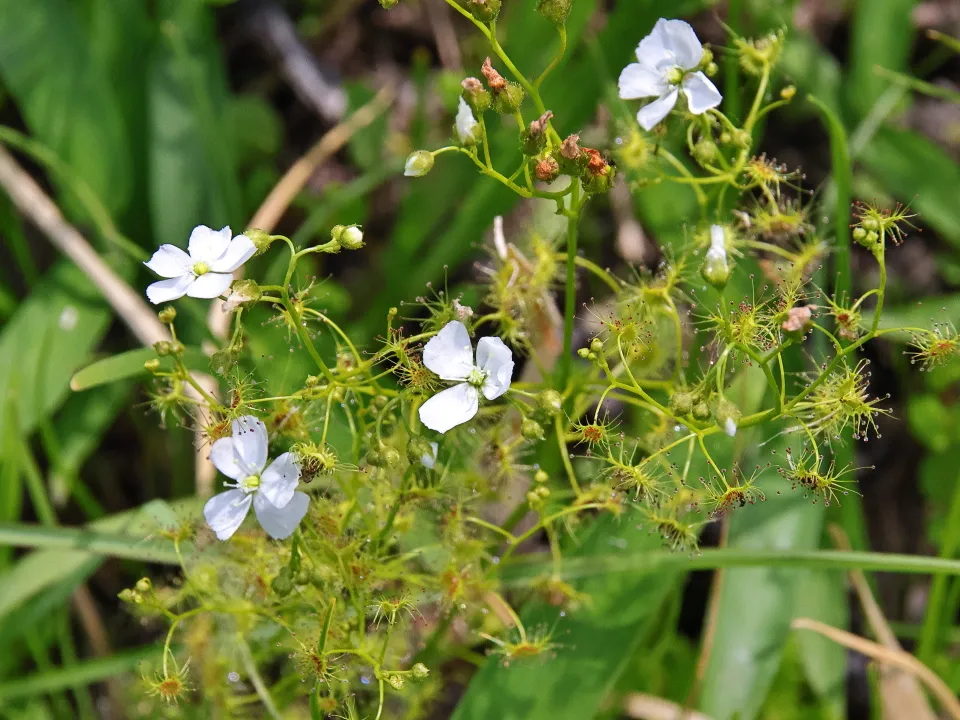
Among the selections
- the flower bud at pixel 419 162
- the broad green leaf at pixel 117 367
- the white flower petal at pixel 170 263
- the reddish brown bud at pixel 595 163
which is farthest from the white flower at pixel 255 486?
the reddish brown bud at pixel 595 163

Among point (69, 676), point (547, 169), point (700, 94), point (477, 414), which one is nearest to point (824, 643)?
point (477, 414)

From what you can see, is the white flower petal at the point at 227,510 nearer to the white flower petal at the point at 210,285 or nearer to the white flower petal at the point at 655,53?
the white flower petal at the point at 210,285

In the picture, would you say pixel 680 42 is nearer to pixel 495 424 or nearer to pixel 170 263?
pixel 495 424

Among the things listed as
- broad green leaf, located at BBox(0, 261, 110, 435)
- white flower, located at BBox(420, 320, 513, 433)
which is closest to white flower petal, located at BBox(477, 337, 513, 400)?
white flower, located at BBox(420, 320, 513, 433)

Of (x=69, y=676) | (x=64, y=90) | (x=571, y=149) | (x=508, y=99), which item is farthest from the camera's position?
(x=64, y=90)

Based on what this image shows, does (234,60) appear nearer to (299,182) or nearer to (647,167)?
(299,182)
